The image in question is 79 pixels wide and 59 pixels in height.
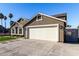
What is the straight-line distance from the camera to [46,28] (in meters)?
19.0

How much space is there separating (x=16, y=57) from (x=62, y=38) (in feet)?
31.4

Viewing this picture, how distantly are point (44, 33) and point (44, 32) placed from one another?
15 centimetres

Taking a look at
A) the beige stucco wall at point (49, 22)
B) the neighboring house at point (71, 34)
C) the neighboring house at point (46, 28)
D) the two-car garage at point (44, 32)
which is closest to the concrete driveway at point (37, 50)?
the beige stucco wall at point (49, 22)

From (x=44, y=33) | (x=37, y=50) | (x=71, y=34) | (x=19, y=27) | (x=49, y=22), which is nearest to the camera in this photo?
(x=37, y=50)

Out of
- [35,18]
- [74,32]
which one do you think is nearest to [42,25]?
[35,18]

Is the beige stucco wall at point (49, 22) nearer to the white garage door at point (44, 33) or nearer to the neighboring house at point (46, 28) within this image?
the neighboring house at point (46, 28)

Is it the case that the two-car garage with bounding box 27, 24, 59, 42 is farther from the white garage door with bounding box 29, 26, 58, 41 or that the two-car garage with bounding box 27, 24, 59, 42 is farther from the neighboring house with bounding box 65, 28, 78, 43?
the neighboring house with bounding box 65, 28, 78, 43

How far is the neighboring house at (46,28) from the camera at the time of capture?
1728 cm

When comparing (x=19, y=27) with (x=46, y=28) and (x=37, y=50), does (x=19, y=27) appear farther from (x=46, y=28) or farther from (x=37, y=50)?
(x=37, y=50)

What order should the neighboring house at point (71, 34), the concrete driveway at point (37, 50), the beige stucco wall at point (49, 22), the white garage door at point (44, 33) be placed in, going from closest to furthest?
the concrete driveway at point (37, 50), the beige stucco wall at point (49, 22), the white garage door at point (44, 33), the neighboring house at point (71, 34)

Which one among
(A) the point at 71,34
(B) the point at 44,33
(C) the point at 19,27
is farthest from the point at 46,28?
(C) the point at 19,27

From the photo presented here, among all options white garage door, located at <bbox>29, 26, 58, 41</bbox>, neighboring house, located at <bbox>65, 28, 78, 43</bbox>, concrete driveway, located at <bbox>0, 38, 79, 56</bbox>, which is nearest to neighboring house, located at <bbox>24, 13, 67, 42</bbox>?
white garage door, located at <bbox>29, 26, 58, 41</bbox>

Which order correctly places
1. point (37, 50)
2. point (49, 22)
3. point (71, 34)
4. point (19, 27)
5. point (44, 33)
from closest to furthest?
1. point (37, 50)
2. point (49, 22)
3. point (44, 33)
4. point (71, 34)
5. point (19, 27)

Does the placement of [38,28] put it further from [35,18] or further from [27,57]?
[27,57]
